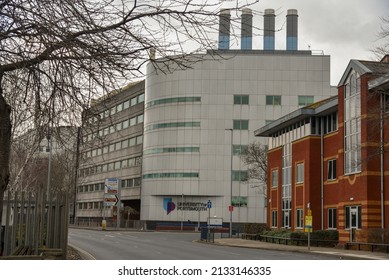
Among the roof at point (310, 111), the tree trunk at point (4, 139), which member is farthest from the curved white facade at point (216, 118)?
the tree trunk at point (4, 139)

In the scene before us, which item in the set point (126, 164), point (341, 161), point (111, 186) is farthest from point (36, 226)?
point (126, 164)

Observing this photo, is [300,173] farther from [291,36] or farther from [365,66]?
[291,36]

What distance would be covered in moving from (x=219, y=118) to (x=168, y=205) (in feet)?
45.1

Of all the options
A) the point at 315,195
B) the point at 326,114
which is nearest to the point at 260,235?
the point at 315,195

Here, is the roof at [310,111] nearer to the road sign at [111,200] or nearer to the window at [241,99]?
the road sign at [111,200]

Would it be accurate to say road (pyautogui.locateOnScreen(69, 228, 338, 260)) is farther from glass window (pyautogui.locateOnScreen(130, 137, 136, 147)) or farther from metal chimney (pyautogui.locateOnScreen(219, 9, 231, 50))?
glass window (pyautogui.locateOnScreen(130, 137, 136, 147))

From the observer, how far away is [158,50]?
26.9 feet

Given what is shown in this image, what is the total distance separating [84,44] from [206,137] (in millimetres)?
71727

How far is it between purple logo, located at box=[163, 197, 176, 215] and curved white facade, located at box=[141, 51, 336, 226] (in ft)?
0.44

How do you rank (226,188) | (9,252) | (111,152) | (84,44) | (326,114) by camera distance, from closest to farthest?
(84,44)
(9,252)
(326,114)
(226,188)
(111,152)

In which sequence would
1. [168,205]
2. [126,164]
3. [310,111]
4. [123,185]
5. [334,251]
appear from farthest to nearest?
[126,164] < [123,185] < [168,205] < [310,111] < [334,251]

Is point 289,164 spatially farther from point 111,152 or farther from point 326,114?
point 111,152

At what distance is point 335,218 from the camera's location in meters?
41.3

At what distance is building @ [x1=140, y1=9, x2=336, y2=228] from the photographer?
77.1 m
